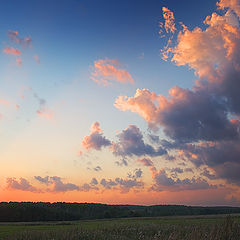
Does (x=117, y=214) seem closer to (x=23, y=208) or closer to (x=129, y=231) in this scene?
(x=23, y=208)

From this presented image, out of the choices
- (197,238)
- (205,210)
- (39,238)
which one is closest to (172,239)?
(197,238)

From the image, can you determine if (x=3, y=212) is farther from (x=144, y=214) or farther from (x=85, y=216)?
(x=144, y=214)

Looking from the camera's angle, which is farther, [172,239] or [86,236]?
[86,236]

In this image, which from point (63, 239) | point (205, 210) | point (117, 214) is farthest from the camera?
point (205, 210)

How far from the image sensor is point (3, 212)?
110 m

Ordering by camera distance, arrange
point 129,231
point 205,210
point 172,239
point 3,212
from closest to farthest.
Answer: point 172,239, point 129,231, point 3,212, point 205,210

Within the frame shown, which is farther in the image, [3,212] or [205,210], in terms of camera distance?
[205,210]

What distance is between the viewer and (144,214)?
149m

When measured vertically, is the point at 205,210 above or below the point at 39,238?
below

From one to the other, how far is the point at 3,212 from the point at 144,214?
74089 mm

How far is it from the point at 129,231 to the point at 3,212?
→ 9672cm

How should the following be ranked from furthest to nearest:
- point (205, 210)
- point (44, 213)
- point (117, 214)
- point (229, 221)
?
point (205, 210) < point (117, 214) < point (44, 213) < point (229, 221)

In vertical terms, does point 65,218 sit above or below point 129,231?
below

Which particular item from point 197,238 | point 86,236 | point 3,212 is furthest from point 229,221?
point 3,212
